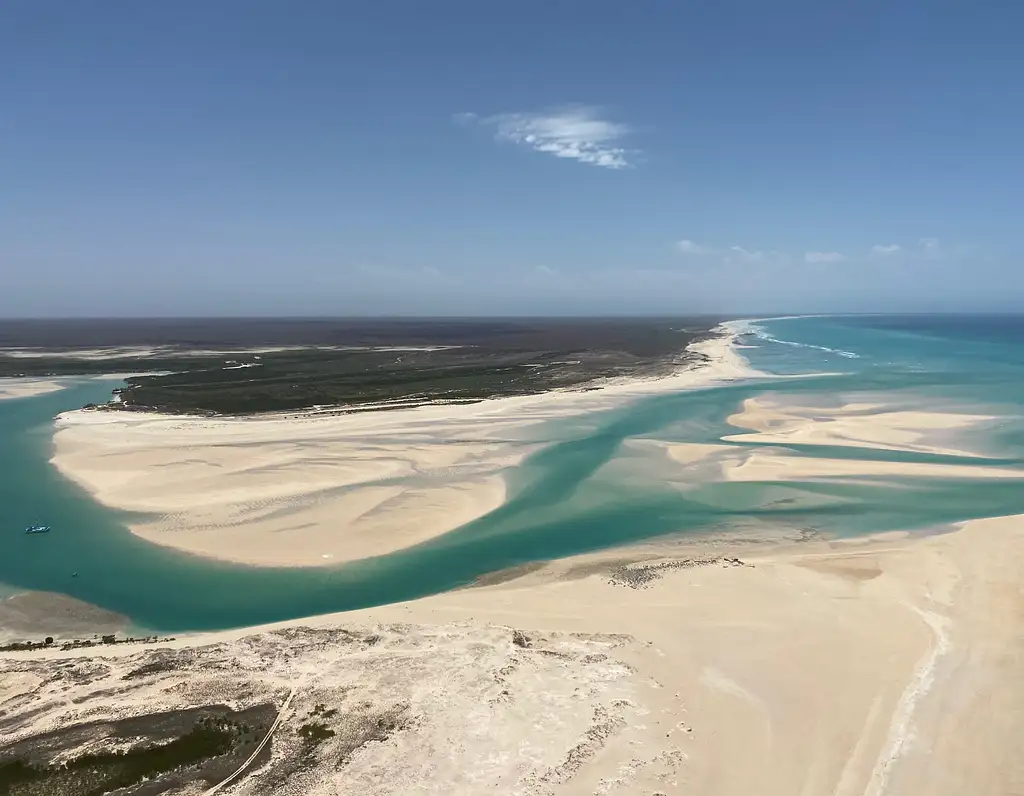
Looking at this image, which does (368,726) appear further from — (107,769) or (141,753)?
(107,769)

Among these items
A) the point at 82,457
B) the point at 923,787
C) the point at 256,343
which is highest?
the point at 256,343

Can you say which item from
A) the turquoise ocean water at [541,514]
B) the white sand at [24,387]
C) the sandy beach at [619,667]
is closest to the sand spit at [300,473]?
the sandy beach at [619,667]

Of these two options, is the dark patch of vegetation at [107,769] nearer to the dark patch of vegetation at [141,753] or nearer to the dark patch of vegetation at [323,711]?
the dark patch of vegetation at [141,753]

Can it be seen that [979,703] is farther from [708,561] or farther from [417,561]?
[417,561]

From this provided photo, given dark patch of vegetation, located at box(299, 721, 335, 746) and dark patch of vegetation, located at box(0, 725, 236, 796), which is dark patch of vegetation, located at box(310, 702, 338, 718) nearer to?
dark patch of vegetation, located at box(299, 721, 335, 746)

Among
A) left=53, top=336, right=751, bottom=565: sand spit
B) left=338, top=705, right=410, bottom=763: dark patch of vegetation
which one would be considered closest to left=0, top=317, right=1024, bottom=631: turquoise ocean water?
left=53, top=336, right=751, bottom=565: sand spit

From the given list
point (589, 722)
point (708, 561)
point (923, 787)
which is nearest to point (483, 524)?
point (708, 561)
